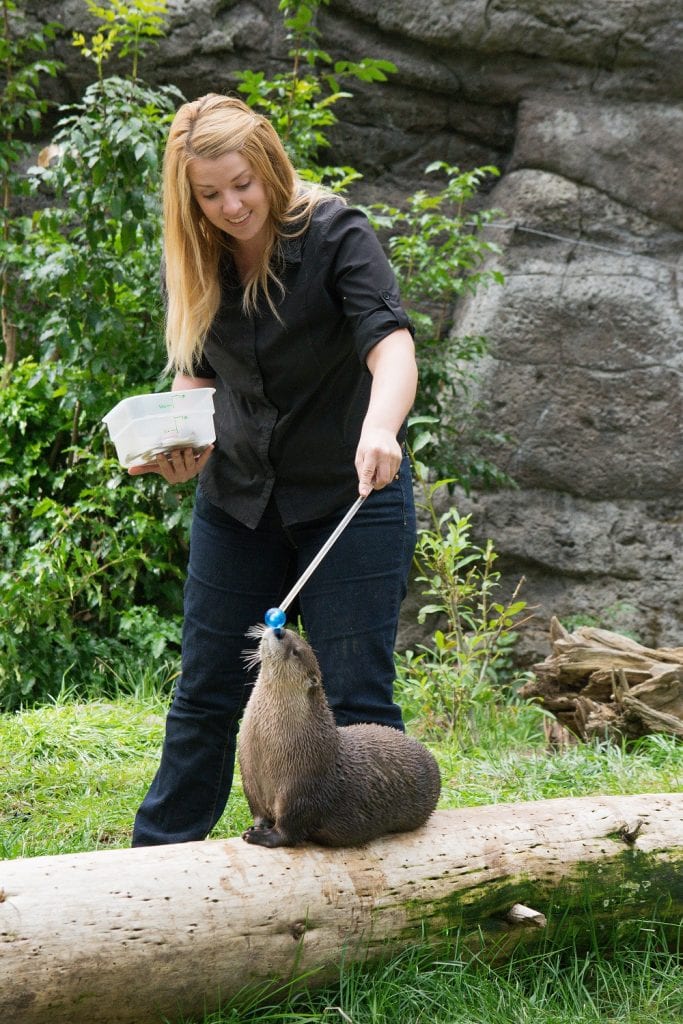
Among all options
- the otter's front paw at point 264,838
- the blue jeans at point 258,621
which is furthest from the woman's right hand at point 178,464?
the otter's front paw at point 264,838

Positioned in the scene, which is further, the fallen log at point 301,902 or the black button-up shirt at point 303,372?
the black button-up shirt at point 303,372

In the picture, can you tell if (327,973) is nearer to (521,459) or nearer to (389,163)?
(521,459)

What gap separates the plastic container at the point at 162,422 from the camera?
3027 mm

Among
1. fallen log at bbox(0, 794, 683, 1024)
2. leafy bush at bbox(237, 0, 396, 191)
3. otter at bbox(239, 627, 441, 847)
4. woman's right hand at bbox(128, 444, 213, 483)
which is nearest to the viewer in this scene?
fallen log at bbox(0, 794, 683, 1024)

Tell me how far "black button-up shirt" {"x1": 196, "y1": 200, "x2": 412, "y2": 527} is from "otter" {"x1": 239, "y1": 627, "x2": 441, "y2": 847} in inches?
18.3

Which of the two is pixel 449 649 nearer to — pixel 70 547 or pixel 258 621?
pixel 70 547

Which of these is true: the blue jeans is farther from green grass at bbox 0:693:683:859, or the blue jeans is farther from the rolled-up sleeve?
green grass at bbox 0:693:683:859

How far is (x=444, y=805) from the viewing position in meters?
3.99

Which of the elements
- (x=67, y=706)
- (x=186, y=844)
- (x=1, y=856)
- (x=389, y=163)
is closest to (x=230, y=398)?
A: (x=186, y=844)

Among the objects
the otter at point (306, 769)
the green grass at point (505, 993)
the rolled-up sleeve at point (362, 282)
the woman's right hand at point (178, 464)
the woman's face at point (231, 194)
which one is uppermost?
the woman's face at point (231, 194)

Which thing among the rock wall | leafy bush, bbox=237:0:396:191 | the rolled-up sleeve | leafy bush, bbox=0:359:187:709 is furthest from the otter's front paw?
the rock wall

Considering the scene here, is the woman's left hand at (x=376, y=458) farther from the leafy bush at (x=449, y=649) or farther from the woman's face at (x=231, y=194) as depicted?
the leafy bush at (x=449, y=649)

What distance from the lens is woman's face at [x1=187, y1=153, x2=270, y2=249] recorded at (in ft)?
9.56

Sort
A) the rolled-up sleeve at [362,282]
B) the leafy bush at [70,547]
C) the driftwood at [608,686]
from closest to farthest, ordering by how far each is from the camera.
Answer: the rolled-up sleeve at [362,282]
the driftwood at [608,686]
the leafy bush at [70,547]
